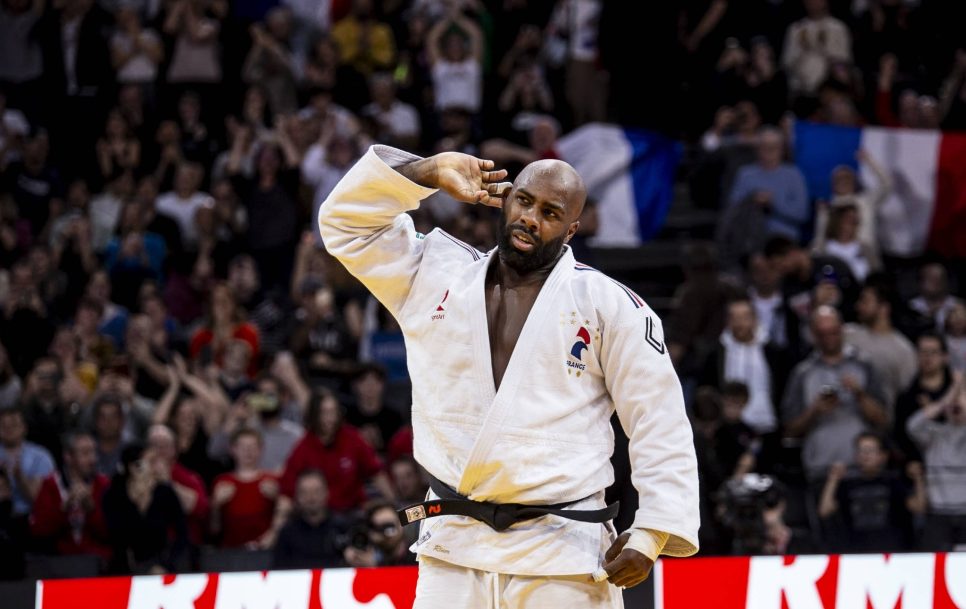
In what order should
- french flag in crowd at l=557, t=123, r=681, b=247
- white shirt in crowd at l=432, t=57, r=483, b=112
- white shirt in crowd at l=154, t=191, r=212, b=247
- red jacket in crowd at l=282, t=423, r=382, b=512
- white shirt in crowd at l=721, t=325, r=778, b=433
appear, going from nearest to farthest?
1. red jacket in crowd at l=282, t=423, r=382, b=512
2. white shirt in crowd at l=721, t=325, r=778, b=433
3. white shirt in crowd at l=154, t=191, r=212, b=247
4. french flag in crowd at l=557, t=123, r=681, b=247
5. white shirt in crowd at l=432, t=57, r=483, b=112

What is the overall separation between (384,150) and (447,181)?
0.89 feet

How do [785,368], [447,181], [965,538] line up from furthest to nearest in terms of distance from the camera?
[785,368] → [965,538] → [447,181]

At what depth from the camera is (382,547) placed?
8.02 m

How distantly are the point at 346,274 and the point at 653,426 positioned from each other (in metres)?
8.39

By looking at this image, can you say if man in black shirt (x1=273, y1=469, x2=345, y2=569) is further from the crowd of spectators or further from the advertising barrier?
the advertising barrier

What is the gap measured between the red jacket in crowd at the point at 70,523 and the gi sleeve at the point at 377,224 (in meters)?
5.21

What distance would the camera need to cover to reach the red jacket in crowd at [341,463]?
9609 mm

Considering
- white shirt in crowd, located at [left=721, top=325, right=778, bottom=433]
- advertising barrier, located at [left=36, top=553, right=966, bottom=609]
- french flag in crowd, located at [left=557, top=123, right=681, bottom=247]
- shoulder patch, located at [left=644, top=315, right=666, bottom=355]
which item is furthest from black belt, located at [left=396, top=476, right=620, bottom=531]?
french flag in crowd, located at [left=557, top=123, right=681, bottom=247]

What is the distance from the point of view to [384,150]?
430 cm

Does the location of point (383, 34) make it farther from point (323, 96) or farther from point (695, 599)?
point (695, 599)

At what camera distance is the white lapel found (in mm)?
4062

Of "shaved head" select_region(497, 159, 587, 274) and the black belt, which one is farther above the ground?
"shaved head" select_region(497, 159, 587, 274)

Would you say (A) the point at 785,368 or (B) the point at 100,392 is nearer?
(B) the point at 100,392

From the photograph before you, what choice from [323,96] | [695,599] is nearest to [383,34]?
[323,96]
